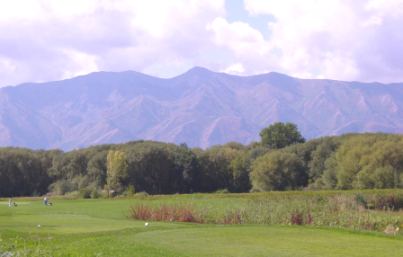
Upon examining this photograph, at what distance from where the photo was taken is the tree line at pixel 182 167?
95062 mm

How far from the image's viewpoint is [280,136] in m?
120

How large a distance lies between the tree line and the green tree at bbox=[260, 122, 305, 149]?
0.19 metres

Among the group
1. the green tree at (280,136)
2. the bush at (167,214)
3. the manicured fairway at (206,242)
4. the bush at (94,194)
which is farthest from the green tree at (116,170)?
the manicured fairway at (206,242)

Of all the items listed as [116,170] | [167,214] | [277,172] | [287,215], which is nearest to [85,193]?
[116,170]

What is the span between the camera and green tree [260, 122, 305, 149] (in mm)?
119938

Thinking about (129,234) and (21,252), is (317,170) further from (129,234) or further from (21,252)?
(21,252)

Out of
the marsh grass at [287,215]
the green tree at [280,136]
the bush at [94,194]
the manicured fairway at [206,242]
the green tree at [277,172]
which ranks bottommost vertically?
the manicured fairway at [206,242]

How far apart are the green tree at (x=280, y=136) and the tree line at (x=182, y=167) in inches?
7.3

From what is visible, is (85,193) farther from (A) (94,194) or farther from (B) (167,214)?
(B) (167,214)

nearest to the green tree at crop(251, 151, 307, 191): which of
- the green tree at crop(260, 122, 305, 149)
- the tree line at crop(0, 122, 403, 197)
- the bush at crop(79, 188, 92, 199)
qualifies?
the tree line at crop(0, 122, 403, 197)

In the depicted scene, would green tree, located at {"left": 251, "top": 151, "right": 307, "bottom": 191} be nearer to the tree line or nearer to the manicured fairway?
the tree line

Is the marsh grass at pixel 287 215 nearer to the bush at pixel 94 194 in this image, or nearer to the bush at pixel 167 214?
the bush at pixel 167 214

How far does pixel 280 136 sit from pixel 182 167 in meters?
22.5

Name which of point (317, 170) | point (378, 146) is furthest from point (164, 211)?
point (317, 170)
